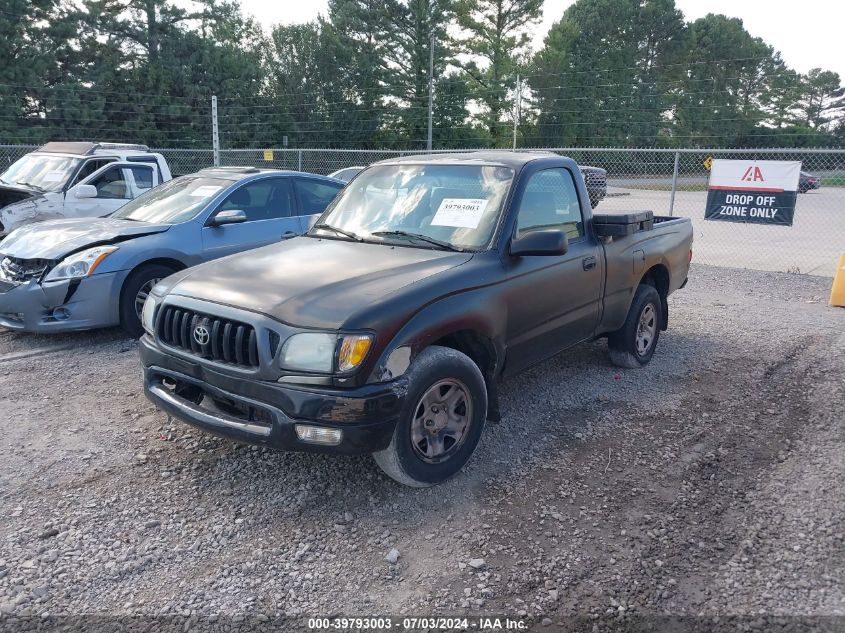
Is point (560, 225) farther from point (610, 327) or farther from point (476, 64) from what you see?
point (476, 64)

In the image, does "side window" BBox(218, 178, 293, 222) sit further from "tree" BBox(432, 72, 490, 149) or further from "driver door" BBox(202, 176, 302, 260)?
"tree" BBox(432, 72, 490, 149)

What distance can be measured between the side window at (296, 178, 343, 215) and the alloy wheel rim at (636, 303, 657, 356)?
12.7ft

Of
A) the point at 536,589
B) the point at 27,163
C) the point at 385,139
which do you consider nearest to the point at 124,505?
the point at 536,589

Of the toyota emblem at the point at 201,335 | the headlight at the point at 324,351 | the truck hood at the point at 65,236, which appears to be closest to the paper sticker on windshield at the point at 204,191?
the truck hood at the point at 65,236

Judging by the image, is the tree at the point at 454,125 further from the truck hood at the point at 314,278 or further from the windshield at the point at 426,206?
the truck hood at the point at 314,278

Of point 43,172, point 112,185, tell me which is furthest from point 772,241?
point 43,172

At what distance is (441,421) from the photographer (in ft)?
12.4

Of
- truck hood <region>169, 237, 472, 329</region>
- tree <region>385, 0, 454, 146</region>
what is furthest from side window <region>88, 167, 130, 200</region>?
tree <region>385, 0, 454, 146</region>

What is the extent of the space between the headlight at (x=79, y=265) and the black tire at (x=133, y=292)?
1.04ft

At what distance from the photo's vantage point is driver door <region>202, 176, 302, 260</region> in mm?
6891

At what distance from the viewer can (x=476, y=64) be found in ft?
140

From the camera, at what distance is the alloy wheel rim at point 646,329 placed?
594cm

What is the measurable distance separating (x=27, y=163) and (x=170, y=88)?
25474mm

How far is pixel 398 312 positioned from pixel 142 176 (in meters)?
8.07
